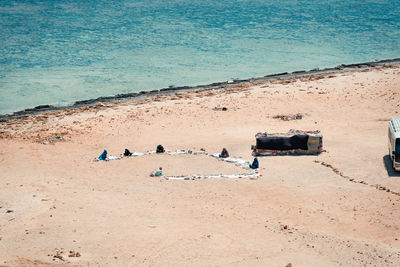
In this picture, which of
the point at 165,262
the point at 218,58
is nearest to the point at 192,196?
the point at 165,262

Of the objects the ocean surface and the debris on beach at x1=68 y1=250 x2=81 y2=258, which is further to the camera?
the ocean surface

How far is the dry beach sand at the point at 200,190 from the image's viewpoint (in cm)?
1588

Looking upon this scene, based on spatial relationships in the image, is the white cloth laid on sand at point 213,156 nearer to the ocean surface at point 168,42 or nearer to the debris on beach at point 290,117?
the debris on beach at point 290,117

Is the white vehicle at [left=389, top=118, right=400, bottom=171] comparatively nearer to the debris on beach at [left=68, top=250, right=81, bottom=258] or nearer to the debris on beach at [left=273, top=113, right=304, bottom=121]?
the debris on beach at [left=273, top=113, right=304, bottom=121]

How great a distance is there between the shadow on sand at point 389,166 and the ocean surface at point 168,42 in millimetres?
21278

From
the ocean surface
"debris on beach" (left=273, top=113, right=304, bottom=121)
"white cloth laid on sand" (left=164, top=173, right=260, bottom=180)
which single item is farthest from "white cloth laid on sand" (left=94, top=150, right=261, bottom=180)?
the ocean surface

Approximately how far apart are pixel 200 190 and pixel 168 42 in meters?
39.5

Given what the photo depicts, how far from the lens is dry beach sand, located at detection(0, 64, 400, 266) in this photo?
625 inches

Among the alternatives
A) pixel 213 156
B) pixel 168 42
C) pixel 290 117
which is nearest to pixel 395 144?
pixel 213 156

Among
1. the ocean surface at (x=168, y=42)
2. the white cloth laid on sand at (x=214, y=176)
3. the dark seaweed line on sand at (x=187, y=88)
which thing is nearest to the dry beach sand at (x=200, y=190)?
the white cloth laid on sand at (x=214, y=176)

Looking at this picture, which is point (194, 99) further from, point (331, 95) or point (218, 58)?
point (218, 58)

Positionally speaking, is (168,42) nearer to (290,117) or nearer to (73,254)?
(290,117)

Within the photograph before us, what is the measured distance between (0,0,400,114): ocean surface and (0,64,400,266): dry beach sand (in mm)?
8926

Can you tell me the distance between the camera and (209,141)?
1096 inches
